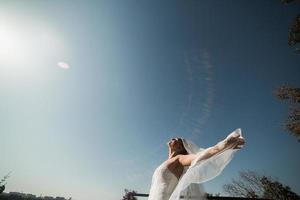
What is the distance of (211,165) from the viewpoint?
1.86 metres

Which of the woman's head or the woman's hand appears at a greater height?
the woman's head

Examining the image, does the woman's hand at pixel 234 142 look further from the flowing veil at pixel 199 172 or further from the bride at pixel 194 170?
the flowing veil at pixel 199 172

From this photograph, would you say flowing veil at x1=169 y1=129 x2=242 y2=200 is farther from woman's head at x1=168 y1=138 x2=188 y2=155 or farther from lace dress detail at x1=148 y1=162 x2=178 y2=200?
woman's head at x1=168 y1=138 x2=188 y2=155

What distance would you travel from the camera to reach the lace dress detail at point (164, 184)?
6.40 ft

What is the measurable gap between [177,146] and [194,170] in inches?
31.9

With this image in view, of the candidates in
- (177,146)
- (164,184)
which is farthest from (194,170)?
(177,146)

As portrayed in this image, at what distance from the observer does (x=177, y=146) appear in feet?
8.74

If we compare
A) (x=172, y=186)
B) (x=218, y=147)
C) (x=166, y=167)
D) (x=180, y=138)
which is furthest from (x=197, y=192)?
(x=180, y=138)

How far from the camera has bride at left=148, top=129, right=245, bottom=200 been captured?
159cm

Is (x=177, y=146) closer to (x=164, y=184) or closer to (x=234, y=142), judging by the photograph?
(x=164, y=184)

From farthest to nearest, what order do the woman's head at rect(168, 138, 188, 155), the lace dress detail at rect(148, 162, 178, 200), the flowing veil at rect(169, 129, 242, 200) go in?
the woman's head at rect(168, 138, 188, 155), the lace dress detail at rect(148, 162, 178, 200), the flowing veil at rect(169, 129, 242, 200)

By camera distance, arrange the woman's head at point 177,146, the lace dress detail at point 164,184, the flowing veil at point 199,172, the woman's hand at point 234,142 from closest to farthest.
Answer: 1. the woman's hand at point 234,142
2. the flowing veil at point 199,172
3. the lace dress detail at point 164,184
4. the woman's head at point 177,146

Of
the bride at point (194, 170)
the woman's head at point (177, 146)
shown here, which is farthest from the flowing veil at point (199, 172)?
the woman's head at point (177, 146)

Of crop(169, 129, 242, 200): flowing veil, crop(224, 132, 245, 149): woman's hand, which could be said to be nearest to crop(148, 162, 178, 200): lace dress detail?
crop(169, 129, 242, 200): flowing veil
